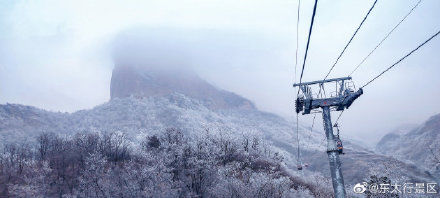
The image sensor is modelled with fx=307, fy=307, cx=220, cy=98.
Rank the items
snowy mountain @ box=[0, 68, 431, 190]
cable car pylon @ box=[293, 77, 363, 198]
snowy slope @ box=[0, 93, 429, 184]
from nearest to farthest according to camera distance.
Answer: cable car pylon @ box=[293, 77, 363, 198]
snowy mountain @ box=[0, 68, 431, 190]
snowy slope @ box=[0, 93, 429, 184]

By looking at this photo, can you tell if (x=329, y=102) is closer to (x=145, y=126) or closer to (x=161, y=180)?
(x=161, y=180)

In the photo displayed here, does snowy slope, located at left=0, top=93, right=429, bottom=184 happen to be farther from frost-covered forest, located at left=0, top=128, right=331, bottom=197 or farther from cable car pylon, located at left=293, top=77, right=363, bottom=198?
cable car pylon, located at left=293, top=77, right=363, bottom=198

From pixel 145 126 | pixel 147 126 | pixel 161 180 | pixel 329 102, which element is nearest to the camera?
pixel 329 102

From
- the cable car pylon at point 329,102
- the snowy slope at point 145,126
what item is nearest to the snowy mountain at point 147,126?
the snowy slope at point 145,126

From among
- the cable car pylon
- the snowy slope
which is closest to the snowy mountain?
the snowy slope

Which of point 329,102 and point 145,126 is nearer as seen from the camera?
point 329,102

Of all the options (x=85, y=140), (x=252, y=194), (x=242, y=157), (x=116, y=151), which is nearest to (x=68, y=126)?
(x=85, y=140)

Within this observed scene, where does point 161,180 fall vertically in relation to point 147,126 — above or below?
below

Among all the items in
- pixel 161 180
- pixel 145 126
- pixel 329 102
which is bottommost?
pixel 161 180

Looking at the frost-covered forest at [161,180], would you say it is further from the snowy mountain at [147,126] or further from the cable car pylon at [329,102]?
the snowy mountain at [147,126]

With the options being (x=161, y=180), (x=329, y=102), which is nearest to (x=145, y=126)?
(x=161, y=180)

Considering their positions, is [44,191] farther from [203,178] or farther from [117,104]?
[117,104]

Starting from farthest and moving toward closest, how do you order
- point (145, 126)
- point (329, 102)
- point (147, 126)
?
1. point (145, 126)
2. point (147, 126)
3. point (329, 102)

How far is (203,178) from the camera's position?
148 feet
